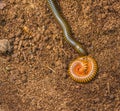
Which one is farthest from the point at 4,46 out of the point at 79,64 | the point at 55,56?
the point at 79,64

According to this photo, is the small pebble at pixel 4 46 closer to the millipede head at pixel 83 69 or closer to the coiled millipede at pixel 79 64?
the coiled millipede at pixel 79 64

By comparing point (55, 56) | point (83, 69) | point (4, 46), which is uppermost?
point (4, 46)

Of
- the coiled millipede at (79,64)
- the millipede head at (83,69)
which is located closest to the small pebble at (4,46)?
the coiled millipede at (79,64)

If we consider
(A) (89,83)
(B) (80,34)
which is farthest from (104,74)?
(B) (80,34)

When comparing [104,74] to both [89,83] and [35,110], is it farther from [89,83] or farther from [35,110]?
[35,110]

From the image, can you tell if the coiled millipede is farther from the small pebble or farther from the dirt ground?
the small pebble

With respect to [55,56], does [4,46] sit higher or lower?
higher

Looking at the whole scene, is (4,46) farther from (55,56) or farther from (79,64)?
(79,64)
